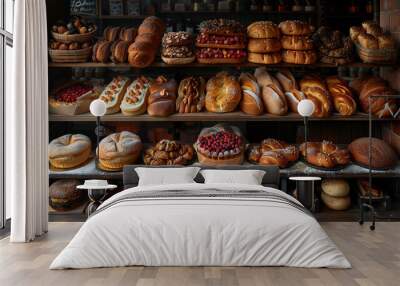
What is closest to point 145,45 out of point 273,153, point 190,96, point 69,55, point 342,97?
point 190,96

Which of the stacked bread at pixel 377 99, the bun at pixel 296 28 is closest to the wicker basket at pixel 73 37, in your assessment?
the bun at pixel 296 28

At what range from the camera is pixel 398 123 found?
730cm

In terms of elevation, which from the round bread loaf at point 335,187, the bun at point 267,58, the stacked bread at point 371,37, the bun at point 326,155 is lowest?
the round bread loaf at point 335,187

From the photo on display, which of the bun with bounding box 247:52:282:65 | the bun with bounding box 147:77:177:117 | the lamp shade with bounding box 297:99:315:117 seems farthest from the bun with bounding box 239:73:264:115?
the bun with bounding box 147:77:177:117

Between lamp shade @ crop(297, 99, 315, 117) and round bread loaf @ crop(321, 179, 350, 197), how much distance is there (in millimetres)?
821

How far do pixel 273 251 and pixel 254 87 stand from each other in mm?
2885

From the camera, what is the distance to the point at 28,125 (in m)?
5.72

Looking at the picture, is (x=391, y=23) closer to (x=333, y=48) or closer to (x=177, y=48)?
(x=333, y=48)

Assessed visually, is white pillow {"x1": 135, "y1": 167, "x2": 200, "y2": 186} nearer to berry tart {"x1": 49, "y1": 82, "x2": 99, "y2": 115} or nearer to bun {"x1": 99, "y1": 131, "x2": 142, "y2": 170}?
bun {"x1": 99, "y1": 131, "x2": 142, "y2": 170}

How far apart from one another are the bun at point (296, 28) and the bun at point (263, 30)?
8 cm

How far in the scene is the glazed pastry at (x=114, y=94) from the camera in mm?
7207

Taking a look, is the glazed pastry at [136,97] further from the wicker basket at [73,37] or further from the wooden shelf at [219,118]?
the wicker basket at [73,37]

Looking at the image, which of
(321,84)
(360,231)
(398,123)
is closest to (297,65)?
(321,84)

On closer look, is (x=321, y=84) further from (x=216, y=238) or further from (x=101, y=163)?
(x=216, y=238)
